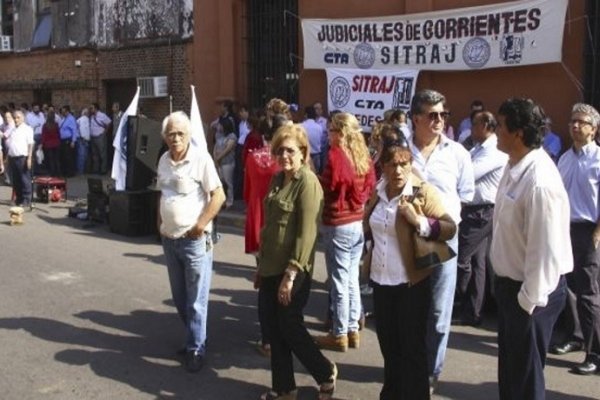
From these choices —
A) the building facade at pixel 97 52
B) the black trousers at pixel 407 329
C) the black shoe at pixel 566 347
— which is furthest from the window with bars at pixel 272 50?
the black trousers at pixel 407 329

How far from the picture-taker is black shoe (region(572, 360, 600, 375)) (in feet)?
17.1

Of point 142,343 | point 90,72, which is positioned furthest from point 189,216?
point 90,72

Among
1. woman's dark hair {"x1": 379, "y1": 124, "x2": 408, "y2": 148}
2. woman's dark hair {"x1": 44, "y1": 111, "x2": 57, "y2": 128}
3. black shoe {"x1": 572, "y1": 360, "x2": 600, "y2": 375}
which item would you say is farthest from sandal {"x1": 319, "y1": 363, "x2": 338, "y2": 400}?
woman's dark hair {"x1": 44, "y1": 111, "x2": 57, "y2": 128}

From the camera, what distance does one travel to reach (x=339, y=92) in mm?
13039

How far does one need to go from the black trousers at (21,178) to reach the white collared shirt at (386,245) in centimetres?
1062

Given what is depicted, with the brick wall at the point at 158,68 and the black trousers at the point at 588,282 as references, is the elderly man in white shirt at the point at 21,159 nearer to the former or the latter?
the brick wall at the point at 158,68

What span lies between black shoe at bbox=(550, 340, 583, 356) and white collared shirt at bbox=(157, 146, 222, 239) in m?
2.87

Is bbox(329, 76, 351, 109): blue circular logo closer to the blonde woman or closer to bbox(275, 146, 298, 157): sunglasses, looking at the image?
the blonde woman

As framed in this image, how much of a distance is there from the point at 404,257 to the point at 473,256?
2544 mm

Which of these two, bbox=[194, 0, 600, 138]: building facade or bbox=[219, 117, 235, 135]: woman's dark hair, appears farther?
bbox=[219, 117, 235, 135]: woman's dark hair

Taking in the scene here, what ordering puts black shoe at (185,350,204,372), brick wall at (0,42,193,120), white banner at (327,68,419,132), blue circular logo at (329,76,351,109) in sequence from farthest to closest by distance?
1. brick wall at (0,42,193,120)
2. blue circular logo at (329,76,351,109)
3. white banner at (327,68,419,132)
4. black shoe at (185,350,204,372)

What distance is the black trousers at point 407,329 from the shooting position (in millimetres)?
4133

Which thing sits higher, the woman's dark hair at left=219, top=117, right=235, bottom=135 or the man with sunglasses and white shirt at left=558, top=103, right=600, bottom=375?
the woman's dark hair at left=219, top=117, right=235, bottom=135

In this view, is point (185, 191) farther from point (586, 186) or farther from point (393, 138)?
point (586, 186)
